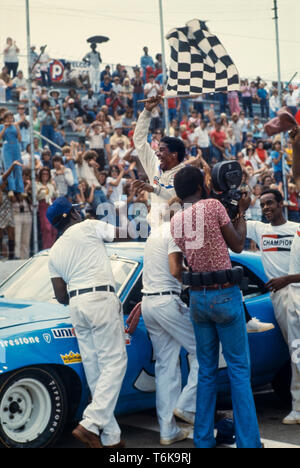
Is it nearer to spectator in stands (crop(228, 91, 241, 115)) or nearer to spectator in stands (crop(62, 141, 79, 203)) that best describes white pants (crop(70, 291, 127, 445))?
spectator in stands (crop(62, 141, 79, 203))

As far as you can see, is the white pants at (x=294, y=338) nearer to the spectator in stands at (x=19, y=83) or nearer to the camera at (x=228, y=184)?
the camera at (x=228, y=184)

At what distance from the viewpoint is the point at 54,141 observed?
15.4m

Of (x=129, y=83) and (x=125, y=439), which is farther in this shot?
(x=129, y=83)

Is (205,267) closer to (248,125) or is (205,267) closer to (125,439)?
(125,439)

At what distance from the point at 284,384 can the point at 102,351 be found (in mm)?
2002

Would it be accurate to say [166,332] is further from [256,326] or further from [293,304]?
[293,304]

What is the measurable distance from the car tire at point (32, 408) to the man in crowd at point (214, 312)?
0.96 m

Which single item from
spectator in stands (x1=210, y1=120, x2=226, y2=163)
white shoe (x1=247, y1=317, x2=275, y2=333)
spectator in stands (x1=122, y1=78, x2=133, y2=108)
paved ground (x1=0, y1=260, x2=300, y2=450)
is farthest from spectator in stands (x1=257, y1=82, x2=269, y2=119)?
white shoe (x1=247, y1=317, x2=275, y2=333)

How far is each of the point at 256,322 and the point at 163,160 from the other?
1.67 meters

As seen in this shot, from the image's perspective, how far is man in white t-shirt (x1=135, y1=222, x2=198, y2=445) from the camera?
4.84 meters

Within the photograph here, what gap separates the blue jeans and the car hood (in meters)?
1.06

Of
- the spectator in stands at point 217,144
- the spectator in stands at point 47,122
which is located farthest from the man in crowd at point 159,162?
the spectator in stands at point 217,144

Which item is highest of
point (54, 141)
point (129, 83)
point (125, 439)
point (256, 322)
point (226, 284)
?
point (129, 83)

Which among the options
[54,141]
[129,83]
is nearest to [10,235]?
[54,141]
